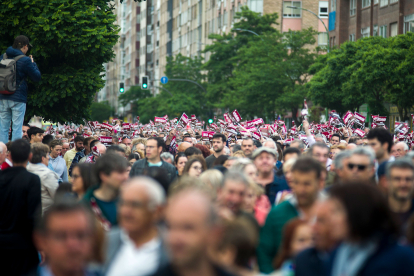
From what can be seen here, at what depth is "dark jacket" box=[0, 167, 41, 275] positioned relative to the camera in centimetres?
742

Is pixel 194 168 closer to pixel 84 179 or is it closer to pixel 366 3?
pixel 84 179

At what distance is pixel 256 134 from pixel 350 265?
1469 centimetres

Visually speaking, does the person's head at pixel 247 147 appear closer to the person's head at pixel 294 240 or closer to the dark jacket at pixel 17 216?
the dark jacket at pixel 17 216

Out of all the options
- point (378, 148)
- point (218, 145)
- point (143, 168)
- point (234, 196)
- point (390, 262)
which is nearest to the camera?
point (390, 262)

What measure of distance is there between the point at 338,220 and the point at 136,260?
1240mm

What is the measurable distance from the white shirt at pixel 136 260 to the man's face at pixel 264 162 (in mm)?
3706

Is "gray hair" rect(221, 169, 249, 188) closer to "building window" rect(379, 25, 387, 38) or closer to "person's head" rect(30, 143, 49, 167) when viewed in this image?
"person's head" rect(30, 143, 49, 167)

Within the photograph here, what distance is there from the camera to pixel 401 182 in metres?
5.45

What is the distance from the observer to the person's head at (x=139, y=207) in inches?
166

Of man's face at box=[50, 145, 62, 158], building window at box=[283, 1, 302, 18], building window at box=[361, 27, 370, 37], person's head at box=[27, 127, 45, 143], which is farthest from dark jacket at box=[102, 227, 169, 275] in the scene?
building window at box=[283, 1, 302, 18]

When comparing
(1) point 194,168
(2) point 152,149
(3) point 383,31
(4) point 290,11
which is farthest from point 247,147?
(4) point 290,11

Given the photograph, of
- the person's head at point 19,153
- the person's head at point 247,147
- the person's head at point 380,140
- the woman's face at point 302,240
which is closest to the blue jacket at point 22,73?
the person's head at point 247,147

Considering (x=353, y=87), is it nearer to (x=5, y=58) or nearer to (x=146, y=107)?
(x=5, y=58)

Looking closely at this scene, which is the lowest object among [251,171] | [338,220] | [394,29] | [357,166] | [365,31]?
[338,220]
